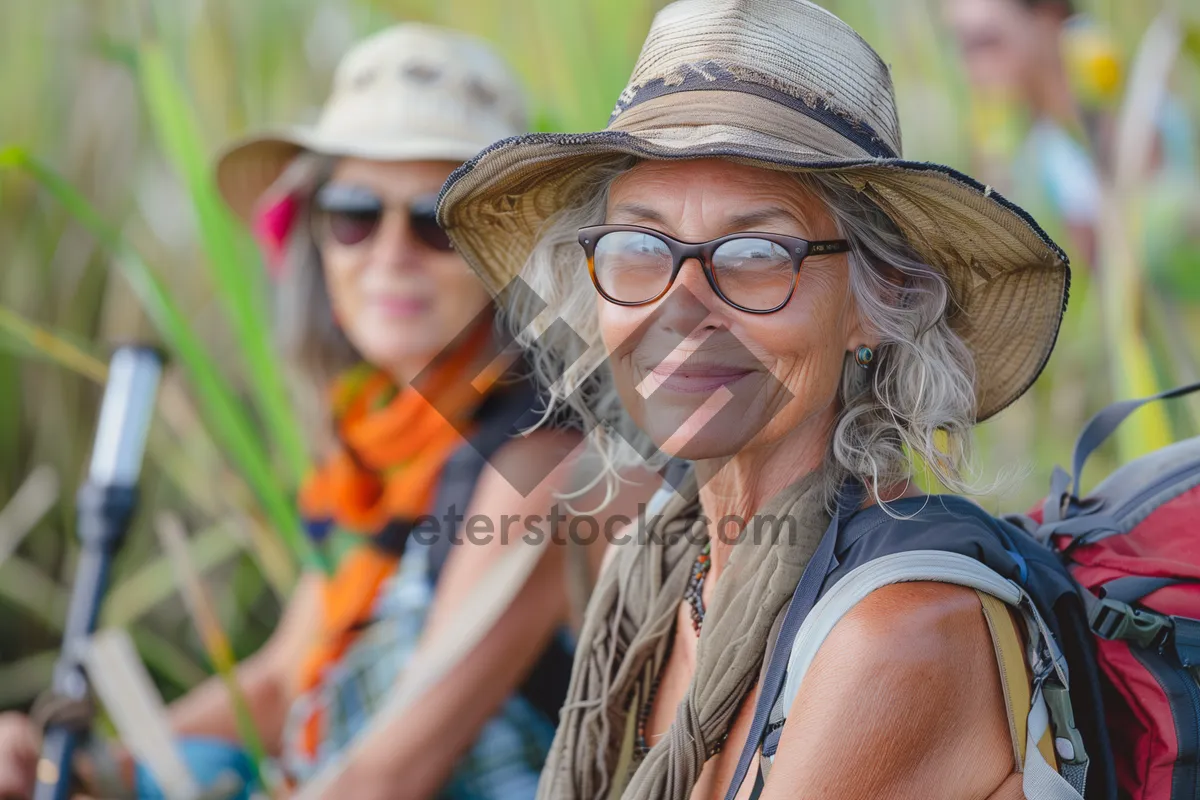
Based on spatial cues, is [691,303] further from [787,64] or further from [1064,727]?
[1064,727]

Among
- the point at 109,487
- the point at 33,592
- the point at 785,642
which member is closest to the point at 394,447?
the point at 109,487

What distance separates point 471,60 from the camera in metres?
2.24

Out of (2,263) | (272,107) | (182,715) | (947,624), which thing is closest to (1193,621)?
(947,624)

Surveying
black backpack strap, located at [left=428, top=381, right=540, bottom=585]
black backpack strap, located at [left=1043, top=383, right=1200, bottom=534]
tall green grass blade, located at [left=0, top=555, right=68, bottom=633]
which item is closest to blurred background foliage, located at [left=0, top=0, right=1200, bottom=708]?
tall green grass blade, located at [left=0, top=555, right=68, bottom=633]

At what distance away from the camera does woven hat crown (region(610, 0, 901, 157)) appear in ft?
3.70

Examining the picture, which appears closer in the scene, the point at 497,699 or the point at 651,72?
the point at 651,72

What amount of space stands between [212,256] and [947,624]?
65.5 inches

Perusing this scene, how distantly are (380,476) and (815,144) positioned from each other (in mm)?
1277

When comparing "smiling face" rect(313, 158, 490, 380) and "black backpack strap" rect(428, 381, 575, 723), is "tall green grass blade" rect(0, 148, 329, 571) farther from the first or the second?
"black backpack strap" rect(428, 381, 575, 723)

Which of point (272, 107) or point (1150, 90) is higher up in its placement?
point (272, 107)

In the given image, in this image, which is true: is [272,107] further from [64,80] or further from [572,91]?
[572,91]

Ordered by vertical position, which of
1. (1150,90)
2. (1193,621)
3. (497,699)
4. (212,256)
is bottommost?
(497,699)

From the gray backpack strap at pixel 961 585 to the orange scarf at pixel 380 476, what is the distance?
0.99 m

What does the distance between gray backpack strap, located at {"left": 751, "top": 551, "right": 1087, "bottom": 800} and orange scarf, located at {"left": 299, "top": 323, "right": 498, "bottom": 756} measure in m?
0.99
